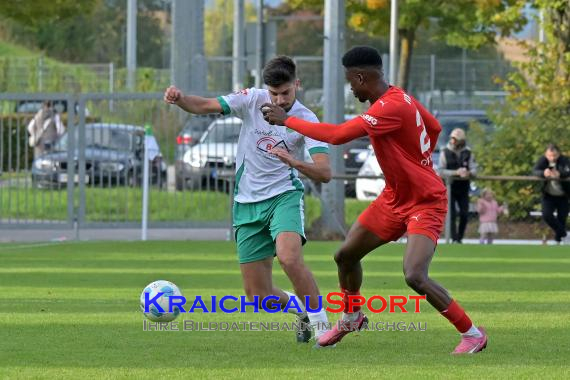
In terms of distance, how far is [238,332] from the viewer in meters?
11.2

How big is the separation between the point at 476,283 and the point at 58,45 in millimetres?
52351

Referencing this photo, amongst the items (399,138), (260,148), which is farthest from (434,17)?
(399,138)

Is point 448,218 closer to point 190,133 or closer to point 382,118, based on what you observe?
point 190,133

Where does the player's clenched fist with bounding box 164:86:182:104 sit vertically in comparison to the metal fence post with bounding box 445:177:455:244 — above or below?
above

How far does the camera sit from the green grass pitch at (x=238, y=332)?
30.3 feet

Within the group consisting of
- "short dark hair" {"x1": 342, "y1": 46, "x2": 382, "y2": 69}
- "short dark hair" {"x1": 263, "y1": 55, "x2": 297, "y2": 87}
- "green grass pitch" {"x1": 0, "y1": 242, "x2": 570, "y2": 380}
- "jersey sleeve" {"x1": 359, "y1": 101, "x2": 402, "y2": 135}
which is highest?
"short dark hair" {"x1": 342, "y1": 46, "x2": 382, "y2": 69}

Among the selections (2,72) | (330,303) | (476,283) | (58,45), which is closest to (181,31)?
(2,72)

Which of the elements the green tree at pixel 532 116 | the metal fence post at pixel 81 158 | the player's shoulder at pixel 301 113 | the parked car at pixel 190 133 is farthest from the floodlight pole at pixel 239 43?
the player's shoulder at pixel 301 113

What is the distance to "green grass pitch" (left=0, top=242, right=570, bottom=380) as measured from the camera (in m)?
9.23

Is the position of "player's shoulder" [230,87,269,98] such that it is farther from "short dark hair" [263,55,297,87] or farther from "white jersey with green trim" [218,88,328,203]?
"short dark hair" [263,55,297,87]

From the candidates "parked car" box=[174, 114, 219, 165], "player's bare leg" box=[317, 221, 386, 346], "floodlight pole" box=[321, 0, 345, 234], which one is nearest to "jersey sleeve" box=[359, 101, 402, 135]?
"player's bare leg" box=[317, 221, 386, 346]

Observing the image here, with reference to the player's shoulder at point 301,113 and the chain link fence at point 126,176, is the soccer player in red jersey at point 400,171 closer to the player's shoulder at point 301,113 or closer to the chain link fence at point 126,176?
the player's shoulder at point 301,113

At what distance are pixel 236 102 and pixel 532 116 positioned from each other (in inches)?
652

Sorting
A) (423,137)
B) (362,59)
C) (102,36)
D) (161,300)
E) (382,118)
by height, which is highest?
(102,36)
